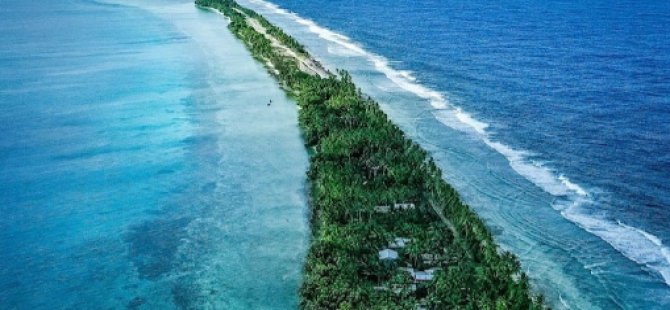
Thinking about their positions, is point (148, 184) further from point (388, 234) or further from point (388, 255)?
point (388, 255)

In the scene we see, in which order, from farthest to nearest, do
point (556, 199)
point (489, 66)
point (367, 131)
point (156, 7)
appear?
point (156, 7), point (489, 66), point (367, 131), point (556, 199)

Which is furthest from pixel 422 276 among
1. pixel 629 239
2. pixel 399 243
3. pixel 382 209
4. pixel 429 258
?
pixel 629 239

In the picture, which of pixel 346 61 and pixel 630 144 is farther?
pixel 346 61

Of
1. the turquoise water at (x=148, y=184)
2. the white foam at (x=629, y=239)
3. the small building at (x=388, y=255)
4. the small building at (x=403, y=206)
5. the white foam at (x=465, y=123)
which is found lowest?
the turquoise water at (x=148, y=184)

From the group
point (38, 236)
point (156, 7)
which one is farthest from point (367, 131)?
point (156, 7)

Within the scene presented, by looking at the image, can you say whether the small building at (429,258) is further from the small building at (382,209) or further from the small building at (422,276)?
the small building at (382,209)

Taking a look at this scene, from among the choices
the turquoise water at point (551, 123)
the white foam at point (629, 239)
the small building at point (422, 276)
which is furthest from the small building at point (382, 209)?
the white foam at point (629, 239)

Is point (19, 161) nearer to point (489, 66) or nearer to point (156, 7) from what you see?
point (489, 66)
